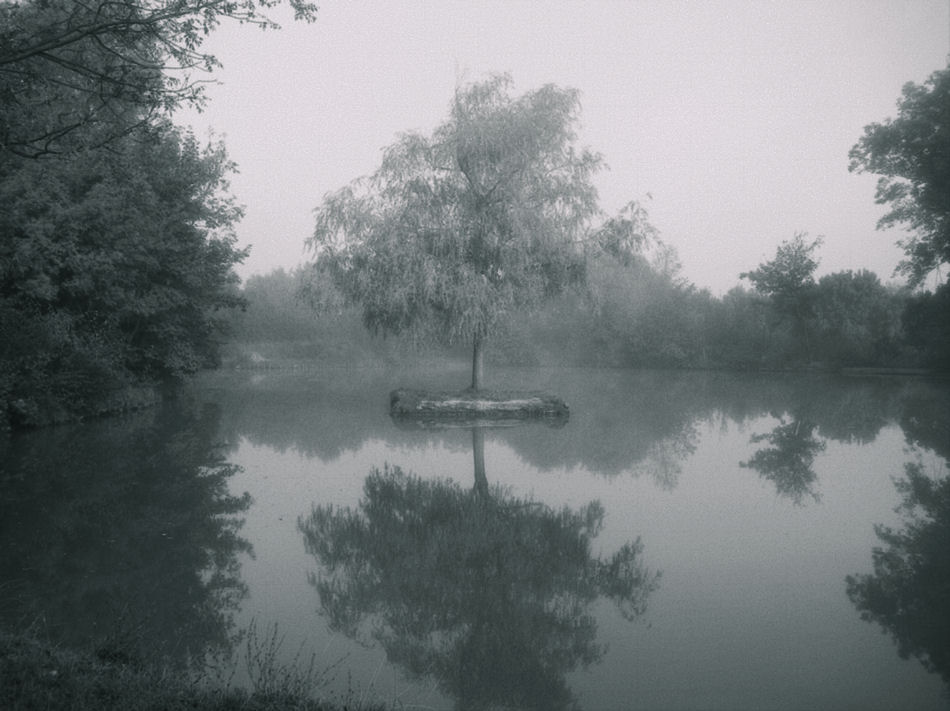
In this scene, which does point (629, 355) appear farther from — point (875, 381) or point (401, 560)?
point (401, 560)

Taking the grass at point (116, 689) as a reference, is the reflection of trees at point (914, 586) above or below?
below

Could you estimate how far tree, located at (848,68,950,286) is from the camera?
31.0 m

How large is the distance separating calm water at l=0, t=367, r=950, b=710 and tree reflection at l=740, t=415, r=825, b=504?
0.27ft

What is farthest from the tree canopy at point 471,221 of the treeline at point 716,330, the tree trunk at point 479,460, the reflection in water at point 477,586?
the treeline at point 716,330

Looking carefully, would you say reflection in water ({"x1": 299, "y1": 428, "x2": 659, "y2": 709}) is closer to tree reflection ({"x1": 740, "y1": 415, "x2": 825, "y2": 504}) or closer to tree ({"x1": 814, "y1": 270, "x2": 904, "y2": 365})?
tree reflection ({"x1": 740, "y1": 415, "x2": 825, "y2": 504})

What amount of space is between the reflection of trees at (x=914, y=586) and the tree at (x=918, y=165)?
31.8 m

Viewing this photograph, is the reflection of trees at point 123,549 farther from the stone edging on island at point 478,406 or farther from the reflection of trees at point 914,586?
the stone edging on island at point 478,406

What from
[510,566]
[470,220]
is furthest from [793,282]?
[510,566]

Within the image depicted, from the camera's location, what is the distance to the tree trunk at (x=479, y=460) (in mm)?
9484

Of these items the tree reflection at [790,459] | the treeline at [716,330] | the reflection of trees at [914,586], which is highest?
the treeline at [716,330]

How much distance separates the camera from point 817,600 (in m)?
5.39

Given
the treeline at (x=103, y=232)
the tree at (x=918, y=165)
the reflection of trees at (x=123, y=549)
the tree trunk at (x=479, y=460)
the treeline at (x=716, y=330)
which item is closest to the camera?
the reflection of trees at (x=123, y=549)

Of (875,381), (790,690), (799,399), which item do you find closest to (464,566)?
(790,690)

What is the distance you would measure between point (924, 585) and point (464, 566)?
434cm
